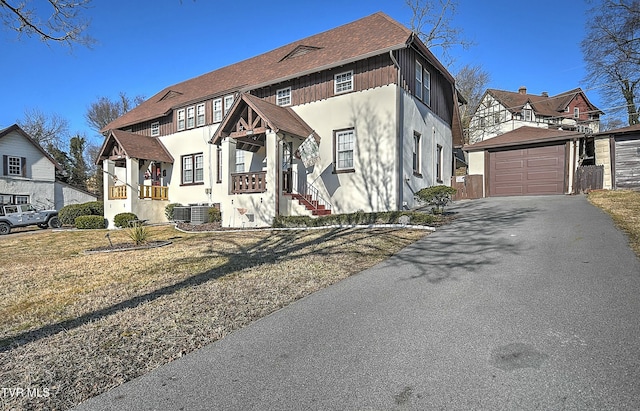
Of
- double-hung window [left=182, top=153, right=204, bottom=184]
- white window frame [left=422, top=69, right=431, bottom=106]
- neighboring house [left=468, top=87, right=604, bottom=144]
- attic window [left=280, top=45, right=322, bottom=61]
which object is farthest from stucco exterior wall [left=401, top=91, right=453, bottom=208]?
neighboring house [left=468, top=87, right=604, bottom=144]

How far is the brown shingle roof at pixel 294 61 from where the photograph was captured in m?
14.2

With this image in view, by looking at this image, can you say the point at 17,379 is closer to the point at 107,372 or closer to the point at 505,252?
the point at 107,372

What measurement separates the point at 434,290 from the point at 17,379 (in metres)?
4.53

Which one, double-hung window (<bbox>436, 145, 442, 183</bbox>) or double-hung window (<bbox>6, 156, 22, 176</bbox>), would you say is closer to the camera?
double-hung window (<bbox>436, 145, 442, 183</bbox>)

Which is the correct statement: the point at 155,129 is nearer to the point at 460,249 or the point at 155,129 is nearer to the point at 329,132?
the point at 329,132

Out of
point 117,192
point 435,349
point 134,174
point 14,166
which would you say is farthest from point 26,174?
point 435,349

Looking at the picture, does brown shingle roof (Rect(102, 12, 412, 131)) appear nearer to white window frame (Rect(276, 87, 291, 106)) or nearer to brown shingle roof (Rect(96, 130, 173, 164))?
white window frame (Rect(276, 87, 291, 106))

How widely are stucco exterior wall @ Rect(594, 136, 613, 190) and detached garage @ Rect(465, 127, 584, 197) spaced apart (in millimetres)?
2332

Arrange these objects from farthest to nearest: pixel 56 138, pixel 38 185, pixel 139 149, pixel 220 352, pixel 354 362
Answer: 1. pixel 56 138
2. pixel 38 185
3. pixel 139 149
4. pixel 220 352
5. pixel 354 362

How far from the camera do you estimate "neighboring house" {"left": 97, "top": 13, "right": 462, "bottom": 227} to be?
1373cm

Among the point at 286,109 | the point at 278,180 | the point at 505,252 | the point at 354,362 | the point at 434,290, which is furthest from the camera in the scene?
the point at 286,109

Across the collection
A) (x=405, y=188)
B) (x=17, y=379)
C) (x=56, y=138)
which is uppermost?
(x=56, y=138)

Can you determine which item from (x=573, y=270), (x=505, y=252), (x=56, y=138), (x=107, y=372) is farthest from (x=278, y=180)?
(x=56, y=138)

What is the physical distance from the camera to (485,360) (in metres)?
3.03
